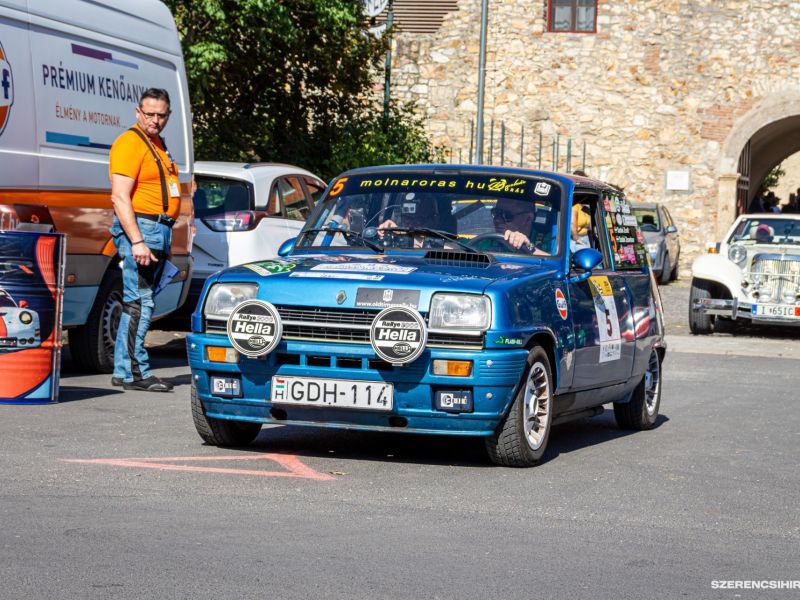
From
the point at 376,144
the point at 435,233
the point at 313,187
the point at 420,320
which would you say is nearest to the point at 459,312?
the point at 420,320

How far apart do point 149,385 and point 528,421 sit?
3.78 m

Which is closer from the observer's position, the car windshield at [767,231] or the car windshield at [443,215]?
the car windshield at [443,215]

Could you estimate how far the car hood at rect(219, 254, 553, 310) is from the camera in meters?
6.91

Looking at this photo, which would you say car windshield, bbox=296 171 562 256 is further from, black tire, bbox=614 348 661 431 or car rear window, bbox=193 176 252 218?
car rear window, bbox=193 176 252 218

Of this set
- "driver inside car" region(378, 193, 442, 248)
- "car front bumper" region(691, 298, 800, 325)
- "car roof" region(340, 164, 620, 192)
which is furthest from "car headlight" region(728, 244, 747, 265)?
"driver inside car" region(378, 193, 442, 248)

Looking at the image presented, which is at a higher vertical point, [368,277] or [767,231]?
[368,277]

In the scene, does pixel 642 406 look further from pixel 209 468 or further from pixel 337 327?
pixel 209 468

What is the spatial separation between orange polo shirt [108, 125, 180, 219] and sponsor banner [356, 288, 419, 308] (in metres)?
3.44

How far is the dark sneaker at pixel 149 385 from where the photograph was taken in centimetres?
1016

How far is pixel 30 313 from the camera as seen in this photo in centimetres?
895

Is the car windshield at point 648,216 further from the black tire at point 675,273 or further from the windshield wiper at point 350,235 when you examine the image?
the windshield wiper at point 350,235

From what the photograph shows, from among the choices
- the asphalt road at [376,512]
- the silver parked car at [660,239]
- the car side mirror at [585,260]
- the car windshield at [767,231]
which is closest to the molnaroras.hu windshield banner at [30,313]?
the asphalt road at [376,512]

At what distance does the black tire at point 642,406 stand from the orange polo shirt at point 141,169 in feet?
11.1

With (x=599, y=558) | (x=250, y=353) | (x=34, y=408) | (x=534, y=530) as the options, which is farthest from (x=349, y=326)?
(x=34, y=408)
